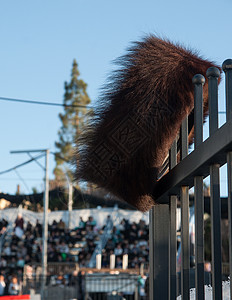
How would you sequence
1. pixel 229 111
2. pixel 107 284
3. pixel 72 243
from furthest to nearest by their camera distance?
pixel 72 243 < pixel 107 284 < pixel 229 111

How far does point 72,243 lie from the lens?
69.4ft

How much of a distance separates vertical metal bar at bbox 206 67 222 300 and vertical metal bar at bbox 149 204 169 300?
59 cm

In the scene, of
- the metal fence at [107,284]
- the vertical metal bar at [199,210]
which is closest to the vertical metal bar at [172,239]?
the vertical metal bar at [199,210]

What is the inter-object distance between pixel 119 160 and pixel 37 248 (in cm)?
2110

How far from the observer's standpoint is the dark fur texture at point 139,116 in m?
1.18

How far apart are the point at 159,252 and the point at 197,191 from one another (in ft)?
1.71

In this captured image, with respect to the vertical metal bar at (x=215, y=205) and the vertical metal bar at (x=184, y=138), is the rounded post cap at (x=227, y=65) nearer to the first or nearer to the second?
the vertical metal bar at (x=215, y=205)

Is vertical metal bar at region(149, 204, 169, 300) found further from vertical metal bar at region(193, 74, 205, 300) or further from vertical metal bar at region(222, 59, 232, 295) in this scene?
vertical metal bar at region(222, 59, 232, 295)

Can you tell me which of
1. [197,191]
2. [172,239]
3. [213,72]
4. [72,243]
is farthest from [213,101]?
[72,243]

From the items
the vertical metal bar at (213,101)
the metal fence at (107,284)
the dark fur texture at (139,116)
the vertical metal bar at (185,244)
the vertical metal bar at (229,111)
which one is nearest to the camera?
the vertical metal bar at (229,111)

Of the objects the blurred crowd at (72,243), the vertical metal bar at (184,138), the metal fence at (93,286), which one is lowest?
the metal fence at (93,286)

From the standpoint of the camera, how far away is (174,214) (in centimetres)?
135

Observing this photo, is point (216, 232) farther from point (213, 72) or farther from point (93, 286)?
point (93, 286)

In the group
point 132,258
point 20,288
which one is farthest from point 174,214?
point 132,258
